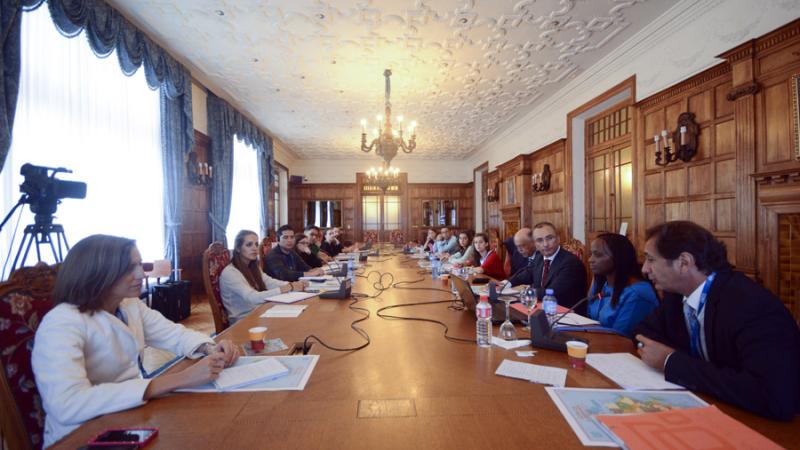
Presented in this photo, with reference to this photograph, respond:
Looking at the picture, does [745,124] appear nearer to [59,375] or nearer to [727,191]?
[727,191]

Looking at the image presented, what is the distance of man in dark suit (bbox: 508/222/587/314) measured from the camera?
106 inches

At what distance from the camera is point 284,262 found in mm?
4074

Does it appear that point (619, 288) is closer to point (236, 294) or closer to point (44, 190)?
point (236, 294)

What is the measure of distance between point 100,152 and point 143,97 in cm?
100

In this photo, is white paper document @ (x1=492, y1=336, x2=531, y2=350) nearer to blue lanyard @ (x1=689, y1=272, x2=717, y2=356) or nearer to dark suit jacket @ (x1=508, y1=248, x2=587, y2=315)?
blue lanyard @ (x1=689, y1=272, x2=717, y2=356)

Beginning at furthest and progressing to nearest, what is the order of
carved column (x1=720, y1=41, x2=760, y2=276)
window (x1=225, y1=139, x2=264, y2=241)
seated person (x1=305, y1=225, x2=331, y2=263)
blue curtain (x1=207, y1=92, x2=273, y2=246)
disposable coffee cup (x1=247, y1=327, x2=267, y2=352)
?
window (x1=225, y1=139, x2=264, y2=241) < seated person (x1=305, y1=225, x2=331, y2=263) < blue curtain (x1=207, y1=92, x2=273, y2=246) < carved column (x1=720, y1=41, x2=760, y2=276) < disposable coffee cup (x1=247, y1=327, x2=267, y2=352)

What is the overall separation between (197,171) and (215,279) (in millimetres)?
3335

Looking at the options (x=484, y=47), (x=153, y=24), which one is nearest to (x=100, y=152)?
(x=153, y=24)

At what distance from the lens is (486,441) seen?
87 centimetres

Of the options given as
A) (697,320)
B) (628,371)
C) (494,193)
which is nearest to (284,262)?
(628,371)

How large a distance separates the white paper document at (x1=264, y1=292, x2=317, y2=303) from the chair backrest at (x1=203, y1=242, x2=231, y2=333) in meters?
0.31

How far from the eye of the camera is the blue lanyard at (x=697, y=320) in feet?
4.21

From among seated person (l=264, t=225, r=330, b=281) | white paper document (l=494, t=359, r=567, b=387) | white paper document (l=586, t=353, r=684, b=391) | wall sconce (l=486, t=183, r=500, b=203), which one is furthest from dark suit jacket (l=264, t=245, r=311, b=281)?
wall sconce (l=486, t=183, r=500, b=203)

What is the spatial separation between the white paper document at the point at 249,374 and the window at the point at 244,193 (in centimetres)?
539
